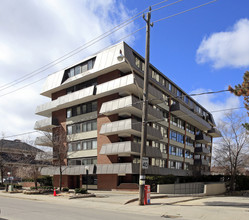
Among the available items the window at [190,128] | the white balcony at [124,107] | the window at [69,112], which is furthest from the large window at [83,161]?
the window at [190,128]

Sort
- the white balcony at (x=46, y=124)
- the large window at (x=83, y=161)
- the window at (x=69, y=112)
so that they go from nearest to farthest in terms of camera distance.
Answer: the large window at (x=83, y=161), the window at (x=69, y=112), the white balcony at (x=46, y=124)

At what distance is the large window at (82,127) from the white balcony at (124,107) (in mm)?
3726

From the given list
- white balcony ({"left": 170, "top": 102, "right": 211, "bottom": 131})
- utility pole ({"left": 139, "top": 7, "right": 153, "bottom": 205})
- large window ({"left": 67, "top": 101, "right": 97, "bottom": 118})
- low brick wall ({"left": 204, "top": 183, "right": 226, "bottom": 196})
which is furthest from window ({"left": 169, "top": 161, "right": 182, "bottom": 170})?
utility pole ({"left": 139, "top": 7, "right": 153, "bottom": 205})

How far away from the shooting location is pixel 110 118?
104 feet

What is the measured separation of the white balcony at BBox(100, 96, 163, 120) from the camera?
28125mm

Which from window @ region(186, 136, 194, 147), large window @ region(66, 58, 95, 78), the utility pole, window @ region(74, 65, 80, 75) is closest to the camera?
the utility pole

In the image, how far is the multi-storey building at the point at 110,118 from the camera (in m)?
29.1

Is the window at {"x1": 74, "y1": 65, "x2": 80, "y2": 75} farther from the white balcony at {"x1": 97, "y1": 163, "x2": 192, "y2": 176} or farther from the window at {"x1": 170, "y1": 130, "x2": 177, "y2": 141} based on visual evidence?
the window at {"x1": 170, "y1": 130, "x2": 177, "y2": 141}

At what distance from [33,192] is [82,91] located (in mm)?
13418

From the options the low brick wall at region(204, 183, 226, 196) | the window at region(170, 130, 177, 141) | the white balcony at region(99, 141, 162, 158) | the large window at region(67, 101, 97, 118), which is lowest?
the low brick wall at region(204, 183, 226, 196)

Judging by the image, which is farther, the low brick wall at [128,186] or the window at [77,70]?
the window at [77,70]

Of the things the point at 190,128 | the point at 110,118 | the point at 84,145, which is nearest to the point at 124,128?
the point at 110,118

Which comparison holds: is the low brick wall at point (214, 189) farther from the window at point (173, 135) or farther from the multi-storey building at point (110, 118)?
the window at point (173, 135)

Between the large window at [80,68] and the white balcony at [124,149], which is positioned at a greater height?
the large window at [80,68]
